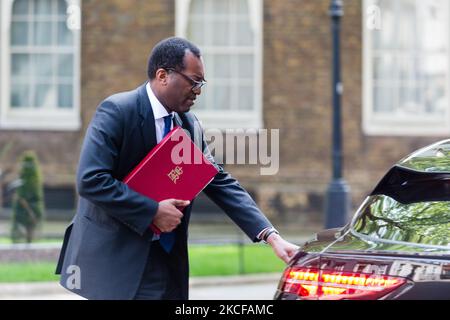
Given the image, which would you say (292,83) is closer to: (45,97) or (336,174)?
(336,174)

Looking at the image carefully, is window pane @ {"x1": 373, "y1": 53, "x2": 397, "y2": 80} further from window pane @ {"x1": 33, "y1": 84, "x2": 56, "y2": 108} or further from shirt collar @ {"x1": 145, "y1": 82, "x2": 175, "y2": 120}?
shirt collar @ {"x1": 145, "y1": 82, "x2": 175, "y2": 120}

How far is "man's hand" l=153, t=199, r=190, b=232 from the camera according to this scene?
4523 mm

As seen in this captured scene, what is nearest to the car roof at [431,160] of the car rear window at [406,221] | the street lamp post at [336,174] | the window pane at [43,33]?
the car rear window at [406,221]

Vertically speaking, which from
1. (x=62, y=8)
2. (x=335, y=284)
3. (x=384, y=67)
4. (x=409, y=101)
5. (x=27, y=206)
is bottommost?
(x=27, y=206)

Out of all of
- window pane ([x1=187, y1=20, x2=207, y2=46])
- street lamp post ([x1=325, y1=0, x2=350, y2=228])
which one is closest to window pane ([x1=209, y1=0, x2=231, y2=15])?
window pane ([x1=187, y1=20, x2=207, y2=46])

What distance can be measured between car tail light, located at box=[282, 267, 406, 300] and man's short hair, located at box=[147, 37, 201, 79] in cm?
116

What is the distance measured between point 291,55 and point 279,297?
1265cm

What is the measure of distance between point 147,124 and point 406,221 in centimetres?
136

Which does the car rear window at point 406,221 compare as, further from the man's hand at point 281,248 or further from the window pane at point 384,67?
the window pane at point 384,67

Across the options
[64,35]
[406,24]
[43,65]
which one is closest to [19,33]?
[43,65]

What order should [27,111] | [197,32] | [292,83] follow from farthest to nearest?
[27,111] → [197,32] → [292,83]

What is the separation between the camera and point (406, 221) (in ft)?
15.5

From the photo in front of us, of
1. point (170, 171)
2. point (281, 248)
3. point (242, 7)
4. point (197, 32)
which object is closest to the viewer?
point (170, 171)

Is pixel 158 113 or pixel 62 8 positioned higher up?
pixel 62 8
